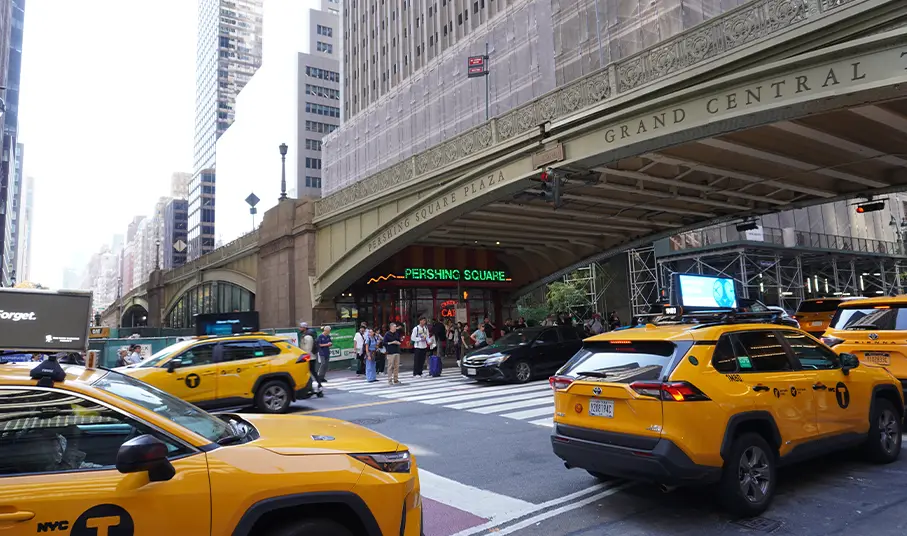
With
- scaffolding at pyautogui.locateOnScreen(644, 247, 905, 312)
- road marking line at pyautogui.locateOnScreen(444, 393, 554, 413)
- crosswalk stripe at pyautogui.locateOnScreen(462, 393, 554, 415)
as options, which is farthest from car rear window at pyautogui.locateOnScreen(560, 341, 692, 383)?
scaffolding at pyautogui.locateOnScreen(644, 247, 905, 312)

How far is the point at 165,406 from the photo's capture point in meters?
3.42

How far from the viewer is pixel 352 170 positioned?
150 ft

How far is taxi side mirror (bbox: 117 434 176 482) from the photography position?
2.65 meters

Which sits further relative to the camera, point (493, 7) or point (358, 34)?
point (358, 34)

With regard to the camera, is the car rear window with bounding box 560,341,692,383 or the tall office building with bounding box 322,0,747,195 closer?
the car rear window with bounding box 560,341,692,383

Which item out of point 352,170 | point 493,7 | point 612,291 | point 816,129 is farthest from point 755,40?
point 493,7

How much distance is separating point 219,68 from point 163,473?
157 meters

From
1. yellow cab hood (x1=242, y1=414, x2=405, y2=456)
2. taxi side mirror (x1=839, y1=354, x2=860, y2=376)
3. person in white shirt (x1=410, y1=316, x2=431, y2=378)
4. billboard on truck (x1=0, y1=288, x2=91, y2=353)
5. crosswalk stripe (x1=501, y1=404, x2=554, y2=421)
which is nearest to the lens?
yellow cab hood (x1=242, y1=414, x2=405, y2=456)

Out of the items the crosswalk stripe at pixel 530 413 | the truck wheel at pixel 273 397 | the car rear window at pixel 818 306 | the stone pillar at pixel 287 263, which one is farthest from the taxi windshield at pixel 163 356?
the car rear window at pixel 818 306

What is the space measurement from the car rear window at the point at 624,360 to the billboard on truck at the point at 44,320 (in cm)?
427

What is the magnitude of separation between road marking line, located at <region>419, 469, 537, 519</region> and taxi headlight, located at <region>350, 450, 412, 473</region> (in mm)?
1955

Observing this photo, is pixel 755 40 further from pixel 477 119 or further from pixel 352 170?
pixel 352 170

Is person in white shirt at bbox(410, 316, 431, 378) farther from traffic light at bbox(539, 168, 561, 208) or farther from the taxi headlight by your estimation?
the taxi headlight

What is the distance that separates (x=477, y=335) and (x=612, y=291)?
22.9 metres
